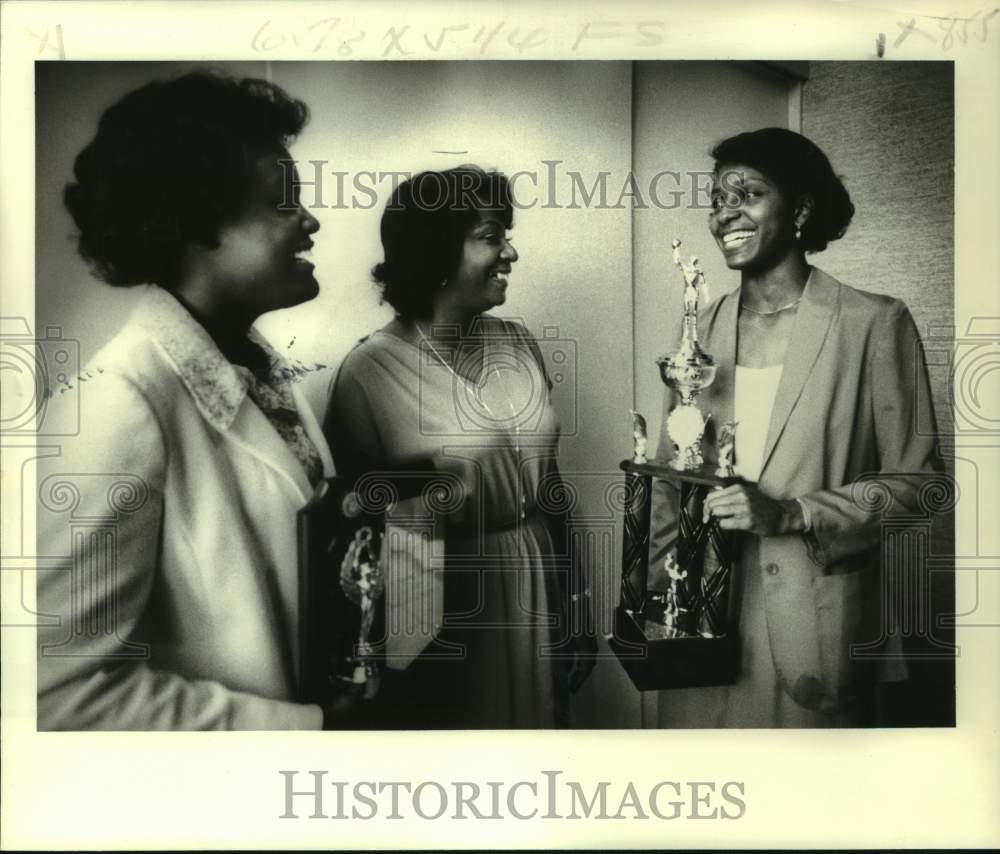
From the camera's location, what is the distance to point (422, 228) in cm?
242

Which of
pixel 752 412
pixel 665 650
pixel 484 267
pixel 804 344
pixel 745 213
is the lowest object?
pixel 665 650

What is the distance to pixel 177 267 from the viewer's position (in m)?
2.38

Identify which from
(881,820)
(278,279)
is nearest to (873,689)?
(881,820)

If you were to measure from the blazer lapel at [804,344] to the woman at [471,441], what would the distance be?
1.63 ft

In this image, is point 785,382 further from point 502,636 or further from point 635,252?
point 502,636

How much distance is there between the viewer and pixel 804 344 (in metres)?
2.45

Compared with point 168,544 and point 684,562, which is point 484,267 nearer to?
point 684,562

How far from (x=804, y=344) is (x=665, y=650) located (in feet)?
2.50

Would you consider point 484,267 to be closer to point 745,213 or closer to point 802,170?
point 745,213

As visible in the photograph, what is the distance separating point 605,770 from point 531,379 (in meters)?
0.90

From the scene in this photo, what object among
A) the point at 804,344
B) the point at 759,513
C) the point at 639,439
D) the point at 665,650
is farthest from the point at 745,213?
the point at 665,650

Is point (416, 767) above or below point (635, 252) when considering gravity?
below

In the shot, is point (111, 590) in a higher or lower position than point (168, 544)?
lower

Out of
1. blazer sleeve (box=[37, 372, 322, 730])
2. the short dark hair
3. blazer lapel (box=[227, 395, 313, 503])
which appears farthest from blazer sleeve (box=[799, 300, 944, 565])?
blazer sleeve (box=[37, 372, 322, 730])
